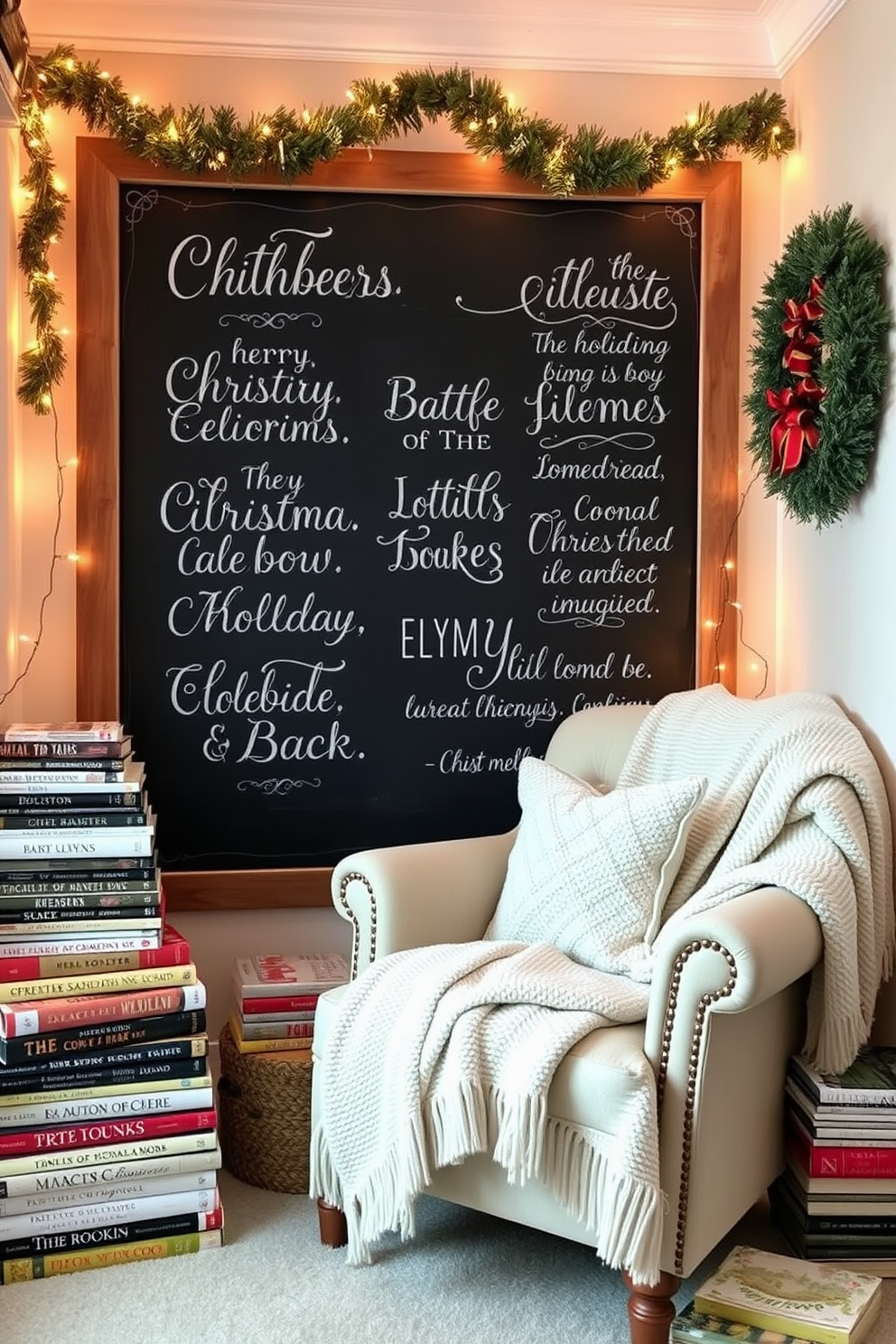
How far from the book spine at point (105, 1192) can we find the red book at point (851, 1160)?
110cm

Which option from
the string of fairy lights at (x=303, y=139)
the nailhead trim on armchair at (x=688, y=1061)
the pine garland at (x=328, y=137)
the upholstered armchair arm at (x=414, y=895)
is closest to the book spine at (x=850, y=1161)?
the nailhead trim on armchair at (x=688, y=1061)

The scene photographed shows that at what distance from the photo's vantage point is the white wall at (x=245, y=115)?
3090 mm

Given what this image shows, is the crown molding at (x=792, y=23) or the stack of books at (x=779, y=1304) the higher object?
the crown molding at (x=792, y=23)

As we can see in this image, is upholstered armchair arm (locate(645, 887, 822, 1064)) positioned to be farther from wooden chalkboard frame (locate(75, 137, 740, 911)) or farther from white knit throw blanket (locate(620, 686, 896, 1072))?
wooden chalkboard frame (locate(75, 137, 740, 911))

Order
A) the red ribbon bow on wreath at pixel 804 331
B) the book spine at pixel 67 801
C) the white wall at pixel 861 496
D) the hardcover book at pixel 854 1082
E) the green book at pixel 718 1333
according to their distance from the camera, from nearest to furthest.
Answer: the green book at pixel 718 1333 < the hardcover book at pixel 854 1082 < the book spine at pixel 67 801 < the white wall at pixel 861 496 < the red ribbon bow on wreath at pixel 804 331

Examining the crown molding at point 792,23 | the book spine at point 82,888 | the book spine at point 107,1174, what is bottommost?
the book spine at point 107,1174

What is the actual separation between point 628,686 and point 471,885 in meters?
0.81

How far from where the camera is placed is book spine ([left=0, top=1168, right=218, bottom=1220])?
238 centimetres

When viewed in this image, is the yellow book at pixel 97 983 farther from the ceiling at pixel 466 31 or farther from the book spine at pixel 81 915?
the ceiling at pixel 466 31

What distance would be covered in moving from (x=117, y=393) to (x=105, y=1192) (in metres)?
1.75

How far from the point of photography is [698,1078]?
82.5 inches

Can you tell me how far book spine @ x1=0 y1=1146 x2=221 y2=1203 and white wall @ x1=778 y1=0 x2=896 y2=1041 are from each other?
140cm

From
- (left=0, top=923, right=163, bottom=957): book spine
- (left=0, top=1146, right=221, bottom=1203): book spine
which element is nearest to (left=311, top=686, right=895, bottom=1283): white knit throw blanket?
(left=0, top=1146, right=221, bottom=1203): book spine

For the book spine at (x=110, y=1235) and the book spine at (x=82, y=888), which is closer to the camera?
the book spine at (x=110, y=1235)
